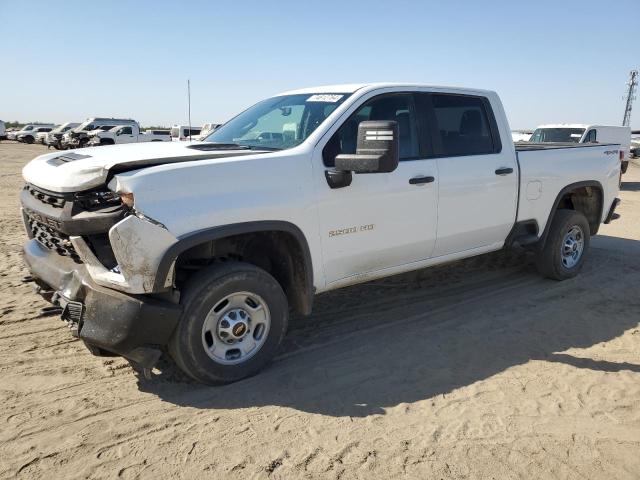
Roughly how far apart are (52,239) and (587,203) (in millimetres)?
5848

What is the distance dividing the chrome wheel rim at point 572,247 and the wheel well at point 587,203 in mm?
367

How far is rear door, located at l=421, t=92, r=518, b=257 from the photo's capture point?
4535 millimetres

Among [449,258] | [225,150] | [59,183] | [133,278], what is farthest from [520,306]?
[59,183]

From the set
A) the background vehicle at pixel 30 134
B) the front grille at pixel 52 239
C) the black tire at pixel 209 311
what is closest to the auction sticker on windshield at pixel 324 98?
the black tire at pixel 209 311

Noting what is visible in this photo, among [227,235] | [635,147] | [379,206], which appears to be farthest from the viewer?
[635,147]

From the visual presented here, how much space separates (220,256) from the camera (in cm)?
357

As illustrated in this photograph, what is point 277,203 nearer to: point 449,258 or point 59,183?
point 59,183

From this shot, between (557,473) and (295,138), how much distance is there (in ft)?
8.92

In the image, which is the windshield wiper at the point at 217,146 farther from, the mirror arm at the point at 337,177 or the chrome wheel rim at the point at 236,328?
the chrome wheel rim at the point at 236,328

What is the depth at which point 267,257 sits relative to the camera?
396 centimetres

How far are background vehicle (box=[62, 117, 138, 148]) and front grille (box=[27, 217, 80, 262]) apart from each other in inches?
1086

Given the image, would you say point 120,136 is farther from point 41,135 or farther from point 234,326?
point 234,326

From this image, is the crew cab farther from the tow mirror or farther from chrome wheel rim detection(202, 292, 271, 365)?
the tow mirror

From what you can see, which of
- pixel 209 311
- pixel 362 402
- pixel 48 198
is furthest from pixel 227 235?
pixel 362 402
